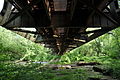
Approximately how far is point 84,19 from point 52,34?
340 cm

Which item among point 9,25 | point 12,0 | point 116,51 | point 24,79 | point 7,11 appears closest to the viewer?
point 12,0

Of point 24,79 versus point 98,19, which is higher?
point 98,19

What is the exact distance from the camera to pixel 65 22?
655 centimetres

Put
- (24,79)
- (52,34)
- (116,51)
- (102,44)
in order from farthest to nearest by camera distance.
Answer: (102,44) → (116,51) → (52,34) → (24,79)

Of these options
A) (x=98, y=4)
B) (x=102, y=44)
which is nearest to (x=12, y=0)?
(x=98, y=4)

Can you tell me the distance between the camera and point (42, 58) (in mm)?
23578

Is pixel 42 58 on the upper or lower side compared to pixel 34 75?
upper

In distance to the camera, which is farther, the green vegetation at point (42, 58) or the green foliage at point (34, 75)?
the green vegetation at point (42, 58)

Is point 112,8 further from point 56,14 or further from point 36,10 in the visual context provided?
point 36,10

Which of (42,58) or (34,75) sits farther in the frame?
(42,58)

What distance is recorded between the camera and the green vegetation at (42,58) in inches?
270

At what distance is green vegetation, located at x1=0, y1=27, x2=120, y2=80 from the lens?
6.85m

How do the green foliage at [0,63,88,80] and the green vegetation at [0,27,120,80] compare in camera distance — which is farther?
the green vegetation at [0,27,120,80]

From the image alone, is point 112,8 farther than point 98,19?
No
